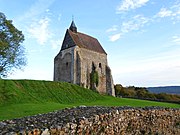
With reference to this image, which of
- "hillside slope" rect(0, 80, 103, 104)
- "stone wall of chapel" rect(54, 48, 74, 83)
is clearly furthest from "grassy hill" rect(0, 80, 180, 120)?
"stone wall of chapel" rect(54, 48, 74, 83)

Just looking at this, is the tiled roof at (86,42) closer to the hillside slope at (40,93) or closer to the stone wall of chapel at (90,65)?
the stone wall of chapel at (90,65)

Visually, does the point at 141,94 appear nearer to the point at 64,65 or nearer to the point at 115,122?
the point at 64,65

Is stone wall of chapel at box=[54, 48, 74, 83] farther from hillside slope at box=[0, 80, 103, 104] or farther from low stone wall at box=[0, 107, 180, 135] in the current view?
low stone wall at box=[0, 107, 180, 135]

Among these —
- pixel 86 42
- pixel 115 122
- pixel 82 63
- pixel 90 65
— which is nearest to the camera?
pixel 115 122

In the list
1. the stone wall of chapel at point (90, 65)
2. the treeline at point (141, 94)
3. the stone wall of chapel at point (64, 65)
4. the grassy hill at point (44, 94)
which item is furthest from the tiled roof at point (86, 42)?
the grassy hill at point (44, 94)

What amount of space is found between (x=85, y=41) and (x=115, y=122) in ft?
146

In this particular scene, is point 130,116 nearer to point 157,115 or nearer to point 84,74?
point 157,115

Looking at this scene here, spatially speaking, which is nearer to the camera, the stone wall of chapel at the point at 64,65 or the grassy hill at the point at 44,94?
the grassy hill at the point at 44,94

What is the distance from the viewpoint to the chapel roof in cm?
5049

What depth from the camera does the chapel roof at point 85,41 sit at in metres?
50.5

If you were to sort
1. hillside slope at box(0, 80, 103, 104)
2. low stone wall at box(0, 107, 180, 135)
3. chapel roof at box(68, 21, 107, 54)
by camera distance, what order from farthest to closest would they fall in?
chapel roof at box(68, 21, 107, 54) → hillside slope at box(0, 80, 103, 104) → low stone wall at box(0, 107, 180, 135)

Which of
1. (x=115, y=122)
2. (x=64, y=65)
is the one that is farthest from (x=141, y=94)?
(x=115, y=122)

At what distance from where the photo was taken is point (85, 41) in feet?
173

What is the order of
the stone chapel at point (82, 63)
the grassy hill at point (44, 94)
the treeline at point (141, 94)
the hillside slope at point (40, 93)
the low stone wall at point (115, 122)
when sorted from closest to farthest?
the low stone wall at point (115, 122) < the grassy hill at point (44, 94) < the hillside slope at point (40, 93) < the stone chapel at point (82, 63) < the treeline at point (141, 94)
